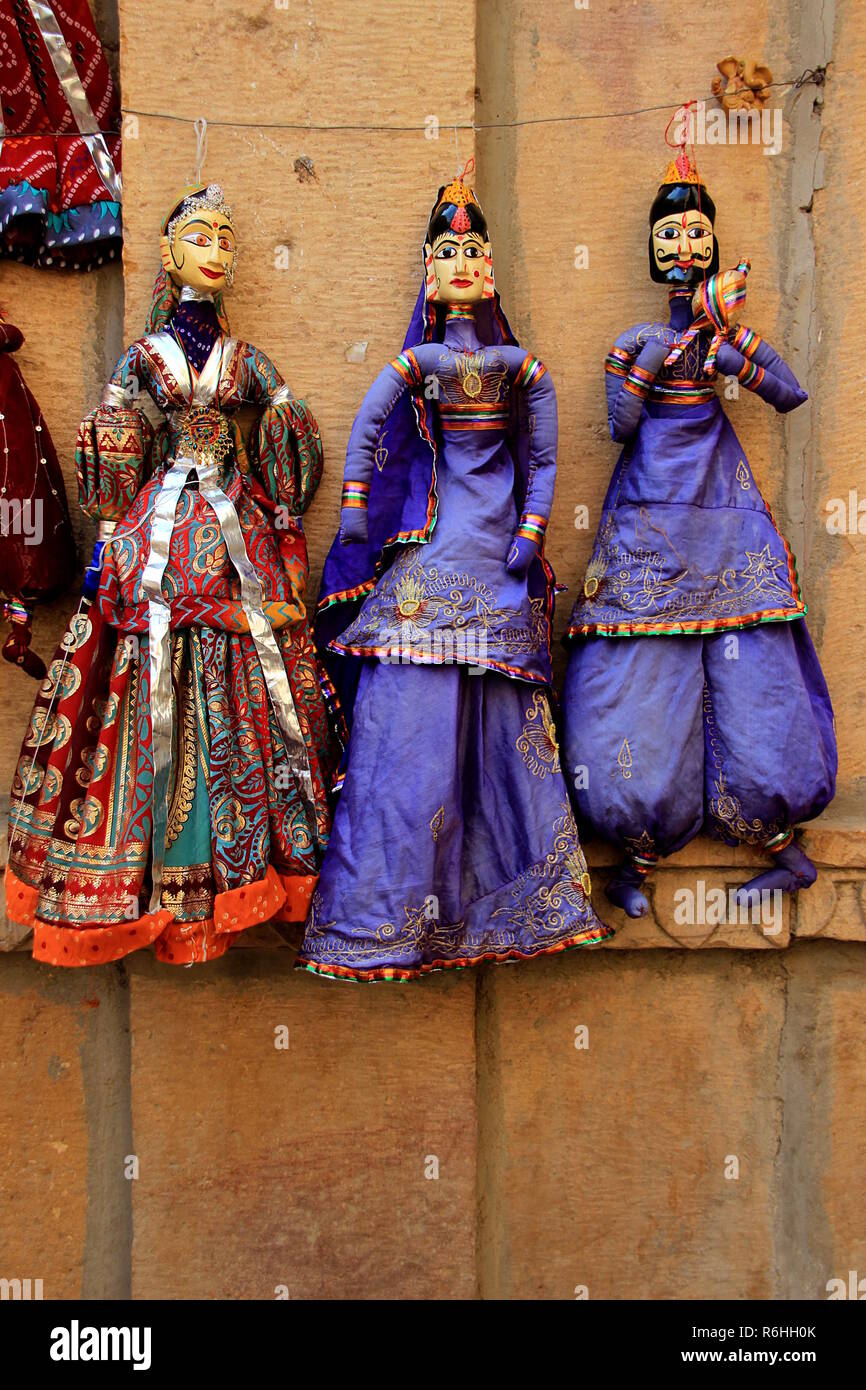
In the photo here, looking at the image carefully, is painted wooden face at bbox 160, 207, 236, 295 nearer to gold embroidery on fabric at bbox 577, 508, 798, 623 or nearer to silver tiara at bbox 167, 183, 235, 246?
silver tiara at bbox 167, 183, 235, 246

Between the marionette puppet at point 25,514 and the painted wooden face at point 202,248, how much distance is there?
42cm

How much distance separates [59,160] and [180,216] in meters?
0.43

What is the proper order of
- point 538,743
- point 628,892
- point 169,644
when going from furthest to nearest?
point 628,892, point 538,743, point 169,644

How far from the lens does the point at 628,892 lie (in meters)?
2.35

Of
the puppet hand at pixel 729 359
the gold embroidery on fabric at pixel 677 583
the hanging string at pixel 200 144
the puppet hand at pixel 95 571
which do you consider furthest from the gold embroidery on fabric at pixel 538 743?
the hanging string at pixel 200 144

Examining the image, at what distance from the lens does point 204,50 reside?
2.39 m

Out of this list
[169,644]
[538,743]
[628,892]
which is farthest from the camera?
[628,892]

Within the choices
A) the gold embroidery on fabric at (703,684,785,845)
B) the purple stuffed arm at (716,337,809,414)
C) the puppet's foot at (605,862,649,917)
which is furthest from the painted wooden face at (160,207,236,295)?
the puppet's foot at (605,862,649,917)

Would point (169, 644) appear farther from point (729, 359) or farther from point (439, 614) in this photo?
point (729, 359)

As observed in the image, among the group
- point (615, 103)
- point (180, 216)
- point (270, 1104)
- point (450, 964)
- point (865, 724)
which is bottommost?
point (270, 1104)

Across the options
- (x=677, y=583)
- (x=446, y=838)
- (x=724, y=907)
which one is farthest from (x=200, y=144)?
(x=724, y=907)

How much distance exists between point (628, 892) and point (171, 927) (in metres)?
0.96
